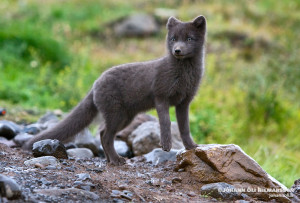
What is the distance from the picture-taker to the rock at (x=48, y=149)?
457cm

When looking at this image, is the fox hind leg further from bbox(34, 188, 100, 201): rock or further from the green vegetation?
the green vegetation

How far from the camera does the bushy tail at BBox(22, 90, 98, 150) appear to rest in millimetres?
5135

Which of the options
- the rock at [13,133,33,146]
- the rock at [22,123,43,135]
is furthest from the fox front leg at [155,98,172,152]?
the rock at [22,123,43,135]

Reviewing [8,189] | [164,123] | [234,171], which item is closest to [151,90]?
[164,123]

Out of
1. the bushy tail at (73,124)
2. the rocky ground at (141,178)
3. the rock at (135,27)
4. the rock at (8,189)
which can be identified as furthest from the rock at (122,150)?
the rock at (135,27)

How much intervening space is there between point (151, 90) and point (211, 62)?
5748 mm

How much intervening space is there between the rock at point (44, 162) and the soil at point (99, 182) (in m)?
0.08

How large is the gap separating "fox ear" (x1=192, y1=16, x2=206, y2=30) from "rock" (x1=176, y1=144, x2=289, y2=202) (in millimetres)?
1546

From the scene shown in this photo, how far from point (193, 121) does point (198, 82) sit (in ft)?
7.95

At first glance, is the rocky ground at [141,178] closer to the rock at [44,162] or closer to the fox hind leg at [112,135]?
the rock at [44,162]

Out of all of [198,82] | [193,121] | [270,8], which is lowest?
[193,121]

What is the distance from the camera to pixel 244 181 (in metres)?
4.14

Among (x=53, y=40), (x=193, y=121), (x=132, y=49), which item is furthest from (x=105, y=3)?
(x=193, y=121)

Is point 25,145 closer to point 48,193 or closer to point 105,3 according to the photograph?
point 48,193
